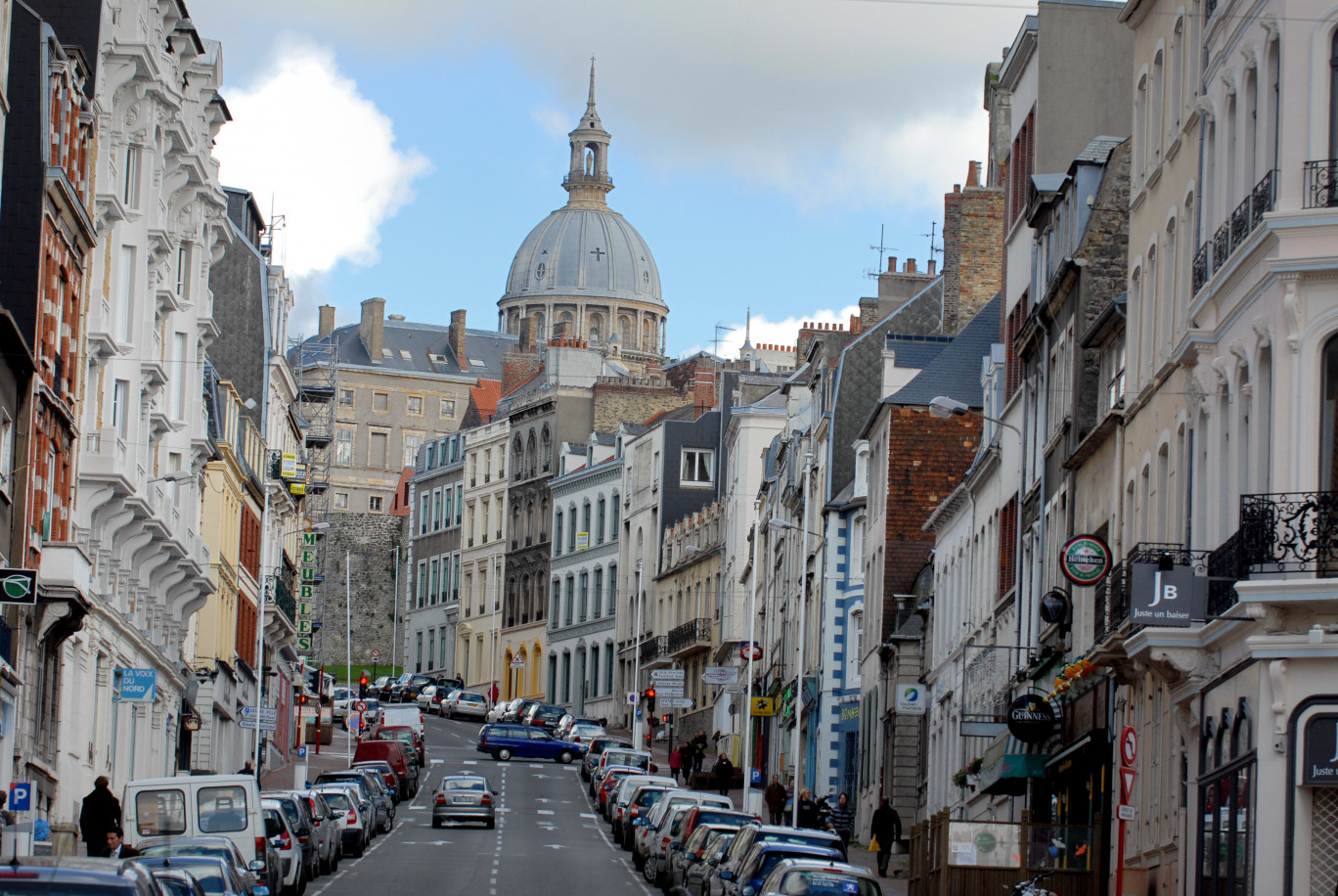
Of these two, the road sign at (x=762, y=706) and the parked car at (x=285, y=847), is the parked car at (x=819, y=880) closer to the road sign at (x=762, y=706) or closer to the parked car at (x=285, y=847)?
the parked car at (x=285, y=847)

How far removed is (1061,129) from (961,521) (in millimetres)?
10222

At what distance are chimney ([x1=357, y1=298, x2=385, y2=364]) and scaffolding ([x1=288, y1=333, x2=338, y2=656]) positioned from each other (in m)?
2.38

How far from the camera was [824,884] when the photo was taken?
2322 cm

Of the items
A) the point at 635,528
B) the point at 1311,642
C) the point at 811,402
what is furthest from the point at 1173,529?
the point at 635,528

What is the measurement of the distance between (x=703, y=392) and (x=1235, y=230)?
266ft

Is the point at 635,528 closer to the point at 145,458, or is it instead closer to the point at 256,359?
the point at 256,359

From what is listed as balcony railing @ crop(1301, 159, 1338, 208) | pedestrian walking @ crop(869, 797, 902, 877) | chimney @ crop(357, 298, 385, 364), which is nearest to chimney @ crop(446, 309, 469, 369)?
chimney @ crop(357, 298, 385, 364)

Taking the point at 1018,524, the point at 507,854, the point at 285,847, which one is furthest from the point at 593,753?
the point at 285,847

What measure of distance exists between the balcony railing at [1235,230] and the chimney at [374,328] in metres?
134

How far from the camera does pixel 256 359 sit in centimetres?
7100

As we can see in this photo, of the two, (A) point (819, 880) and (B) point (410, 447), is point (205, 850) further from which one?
(B) point (410, 447)

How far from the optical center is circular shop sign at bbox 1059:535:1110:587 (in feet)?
90.9

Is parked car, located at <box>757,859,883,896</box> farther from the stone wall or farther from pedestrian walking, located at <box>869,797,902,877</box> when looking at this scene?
the stone wall

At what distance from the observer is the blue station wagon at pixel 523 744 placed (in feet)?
245
